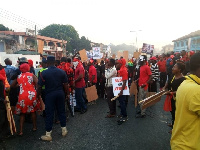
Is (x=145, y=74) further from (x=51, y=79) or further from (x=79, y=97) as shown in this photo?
(x=51, y=79)

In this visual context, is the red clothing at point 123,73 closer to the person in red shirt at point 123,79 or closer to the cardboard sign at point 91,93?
the person in red shirt at point 123,79

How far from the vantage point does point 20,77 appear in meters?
4.55

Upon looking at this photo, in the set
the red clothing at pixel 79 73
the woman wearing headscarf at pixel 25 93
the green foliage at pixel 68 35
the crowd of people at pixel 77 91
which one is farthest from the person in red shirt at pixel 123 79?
the green foliage at pixel 68 35

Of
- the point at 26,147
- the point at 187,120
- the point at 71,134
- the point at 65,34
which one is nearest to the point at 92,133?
Answer: the point at 71,134

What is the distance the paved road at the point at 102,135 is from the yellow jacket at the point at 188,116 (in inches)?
90.3

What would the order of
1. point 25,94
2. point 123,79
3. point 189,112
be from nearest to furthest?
point 189,112 < point 25,94 < point 123,79

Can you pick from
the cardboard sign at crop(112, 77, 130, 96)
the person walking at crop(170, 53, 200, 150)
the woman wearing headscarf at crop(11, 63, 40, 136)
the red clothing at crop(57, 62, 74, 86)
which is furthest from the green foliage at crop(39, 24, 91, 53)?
the person walking at crop(170, 53, 200, 150)

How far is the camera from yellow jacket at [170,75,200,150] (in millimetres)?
1652

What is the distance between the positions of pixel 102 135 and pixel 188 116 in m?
3.14

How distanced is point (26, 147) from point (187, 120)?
3.52 metres

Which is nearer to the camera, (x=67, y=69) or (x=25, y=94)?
(x=25, y=94)

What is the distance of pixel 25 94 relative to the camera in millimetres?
4535

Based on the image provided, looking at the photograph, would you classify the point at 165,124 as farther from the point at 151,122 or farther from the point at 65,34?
the point at 65,34

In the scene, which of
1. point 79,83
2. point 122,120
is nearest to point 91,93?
point 79,83
